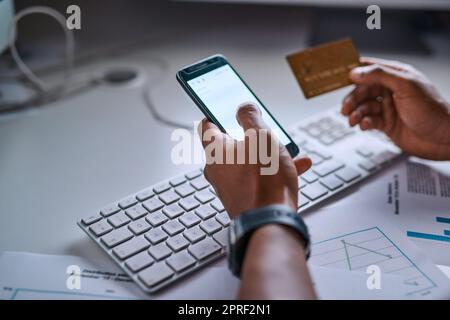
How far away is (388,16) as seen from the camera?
1268mm

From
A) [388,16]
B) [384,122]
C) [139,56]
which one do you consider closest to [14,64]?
[139,56]

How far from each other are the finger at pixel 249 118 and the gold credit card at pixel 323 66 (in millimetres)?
217

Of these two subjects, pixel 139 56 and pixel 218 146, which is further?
pixel 139 56

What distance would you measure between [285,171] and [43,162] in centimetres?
39

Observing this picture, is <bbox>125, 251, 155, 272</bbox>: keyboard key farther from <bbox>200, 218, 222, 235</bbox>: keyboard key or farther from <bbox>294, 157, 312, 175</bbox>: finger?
<bbox>294, 157, 312, 175</bbox>: finger

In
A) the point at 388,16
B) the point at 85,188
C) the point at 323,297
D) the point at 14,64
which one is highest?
the point at 388,16

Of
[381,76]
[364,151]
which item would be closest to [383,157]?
[364,151]

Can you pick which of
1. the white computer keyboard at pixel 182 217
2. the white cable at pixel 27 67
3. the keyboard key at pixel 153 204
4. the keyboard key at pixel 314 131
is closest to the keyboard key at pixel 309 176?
the white computer keyboard at pixel 182 217

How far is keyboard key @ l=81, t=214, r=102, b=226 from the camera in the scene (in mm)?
646

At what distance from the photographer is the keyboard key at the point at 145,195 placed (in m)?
0.69

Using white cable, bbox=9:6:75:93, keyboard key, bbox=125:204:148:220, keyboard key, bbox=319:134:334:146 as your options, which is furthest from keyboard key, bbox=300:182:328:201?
white cable, bbox=9:6:75:93

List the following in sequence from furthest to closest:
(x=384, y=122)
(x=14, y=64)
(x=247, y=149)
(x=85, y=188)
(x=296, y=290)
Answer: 1. (x=14, y=64)
2. (x=384, y=122)
3. (x=85, y=188)
4. (x=247, y=149)
5. (x=296, y=290)

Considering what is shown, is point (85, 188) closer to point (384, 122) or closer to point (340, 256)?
point (340, 256)

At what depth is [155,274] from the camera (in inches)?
22.9
